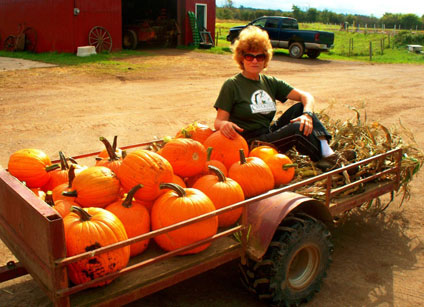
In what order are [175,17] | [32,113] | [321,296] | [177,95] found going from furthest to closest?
[175,17]
[177,95]
[32,113]
[321,296]

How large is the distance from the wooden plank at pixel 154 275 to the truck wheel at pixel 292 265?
0.29 m

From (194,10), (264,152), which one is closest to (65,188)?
(264,152)

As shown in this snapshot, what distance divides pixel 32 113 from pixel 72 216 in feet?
24.7

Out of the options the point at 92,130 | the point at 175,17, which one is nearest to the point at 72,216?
the point at 92,130

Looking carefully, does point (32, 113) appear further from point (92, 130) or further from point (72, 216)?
point (72, 216)

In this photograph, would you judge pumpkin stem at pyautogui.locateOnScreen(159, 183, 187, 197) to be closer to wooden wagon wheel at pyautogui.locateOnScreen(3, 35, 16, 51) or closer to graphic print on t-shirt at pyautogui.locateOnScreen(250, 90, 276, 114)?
graphic print on t-shirt at pyautogui.locateOnScreen(250, 90, 276, 114)

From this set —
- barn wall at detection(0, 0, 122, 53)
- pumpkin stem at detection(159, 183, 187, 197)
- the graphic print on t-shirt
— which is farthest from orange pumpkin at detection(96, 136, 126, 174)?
barn wall at detection(0, 0, 122, 53)

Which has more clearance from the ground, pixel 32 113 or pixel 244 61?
pixel 244 61

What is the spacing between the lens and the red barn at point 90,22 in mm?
19344

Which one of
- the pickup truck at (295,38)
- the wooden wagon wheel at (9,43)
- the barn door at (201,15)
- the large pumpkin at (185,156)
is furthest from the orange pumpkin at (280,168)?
the barn door at (201,15)

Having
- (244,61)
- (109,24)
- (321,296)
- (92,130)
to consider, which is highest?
(109,24)

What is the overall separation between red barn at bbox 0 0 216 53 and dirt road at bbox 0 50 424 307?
102 inches

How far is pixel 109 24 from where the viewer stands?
20969 millimetres

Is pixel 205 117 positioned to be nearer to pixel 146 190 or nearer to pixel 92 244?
pixel 146 190
